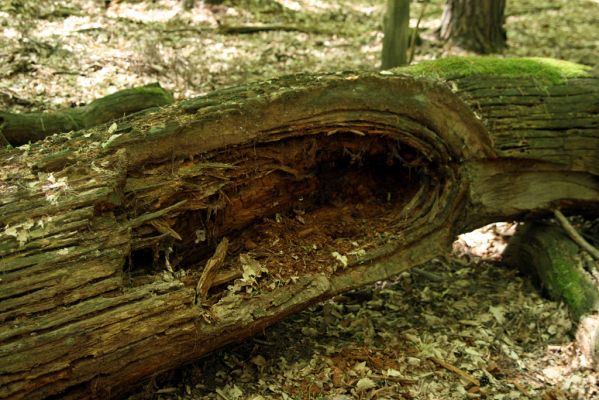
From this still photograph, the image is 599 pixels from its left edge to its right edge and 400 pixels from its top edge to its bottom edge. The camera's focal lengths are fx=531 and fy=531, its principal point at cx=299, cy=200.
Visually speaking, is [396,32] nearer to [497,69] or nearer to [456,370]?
[497,69]

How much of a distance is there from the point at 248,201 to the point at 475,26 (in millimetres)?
5446

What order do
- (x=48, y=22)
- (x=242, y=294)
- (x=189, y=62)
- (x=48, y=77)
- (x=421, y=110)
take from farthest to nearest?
(x=48, y=22), (x=189, y=62), (x=48, y=77), (x=421, y=110), (x=242, y=294)

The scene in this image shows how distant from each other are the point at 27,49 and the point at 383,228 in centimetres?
536

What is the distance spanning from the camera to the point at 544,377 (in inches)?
142

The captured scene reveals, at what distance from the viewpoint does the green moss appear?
13.8ft

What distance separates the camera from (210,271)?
3262mm

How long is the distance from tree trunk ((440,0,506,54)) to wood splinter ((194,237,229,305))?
18.5 ft

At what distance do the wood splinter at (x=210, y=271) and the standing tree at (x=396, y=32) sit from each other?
4.26 metres

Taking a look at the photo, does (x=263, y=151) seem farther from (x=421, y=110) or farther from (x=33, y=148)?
(x=33, y=148)

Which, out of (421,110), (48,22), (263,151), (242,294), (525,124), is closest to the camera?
(242,294)

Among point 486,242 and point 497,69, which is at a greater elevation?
point 497,69

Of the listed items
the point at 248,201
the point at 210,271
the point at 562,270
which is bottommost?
the point at 562,270

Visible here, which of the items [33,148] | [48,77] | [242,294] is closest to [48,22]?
[48,77]

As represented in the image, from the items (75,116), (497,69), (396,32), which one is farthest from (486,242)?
(75,116)
